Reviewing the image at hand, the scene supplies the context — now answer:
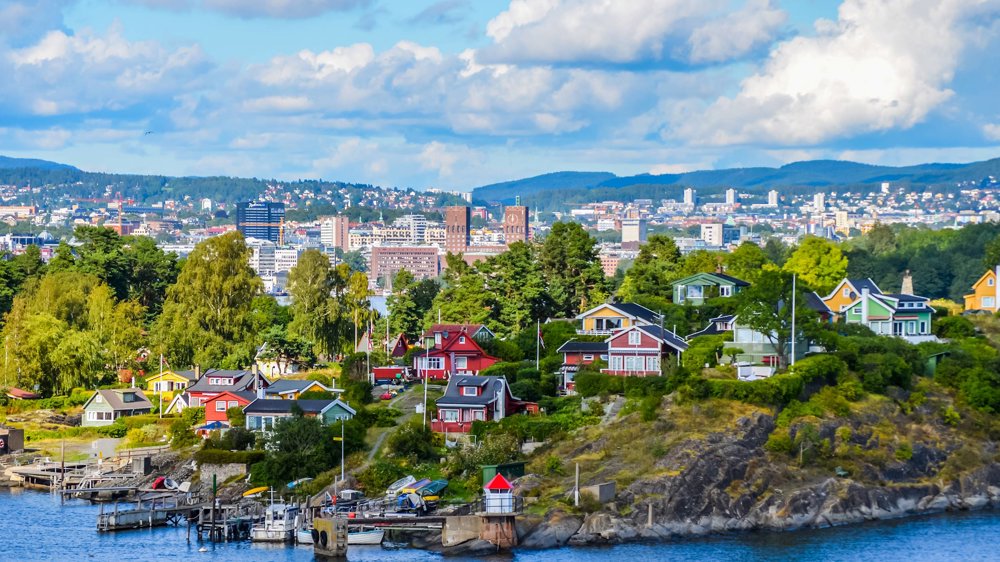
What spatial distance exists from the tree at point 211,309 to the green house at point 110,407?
541 cm

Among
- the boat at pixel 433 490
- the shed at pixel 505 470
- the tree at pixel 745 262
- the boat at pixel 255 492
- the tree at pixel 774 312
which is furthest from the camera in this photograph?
the tree at pixel 745 262

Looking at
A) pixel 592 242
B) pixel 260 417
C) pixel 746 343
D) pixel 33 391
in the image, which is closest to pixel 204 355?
pixel 33 391

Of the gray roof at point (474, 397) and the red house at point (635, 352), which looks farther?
the red house at point (635, 352)

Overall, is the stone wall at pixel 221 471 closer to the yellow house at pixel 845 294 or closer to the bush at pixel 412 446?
the bush at pixel 412 446

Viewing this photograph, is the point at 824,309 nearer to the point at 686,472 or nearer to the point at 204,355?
the point at 686,472

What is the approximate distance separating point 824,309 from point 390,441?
88.6 feet

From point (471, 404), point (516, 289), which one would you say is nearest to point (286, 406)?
point (471, 404)

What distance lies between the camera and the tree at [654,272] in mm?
91750

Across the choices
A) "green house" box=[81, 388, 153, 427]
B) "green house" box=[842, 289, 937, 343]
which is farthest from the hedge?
"green house" box=[842, 289, 937, 343]

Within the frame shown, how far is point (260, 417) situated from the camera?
234ft

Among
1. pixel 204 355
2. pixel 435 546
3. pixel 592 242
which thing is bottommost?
pixel 435 546

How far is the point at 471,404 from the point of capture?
6719cm

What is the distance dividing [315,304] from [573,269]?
16.0 metres

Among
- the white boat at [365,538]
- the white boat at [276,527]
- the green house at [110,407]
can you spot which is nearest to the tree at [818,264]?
the green house at [110,407]
